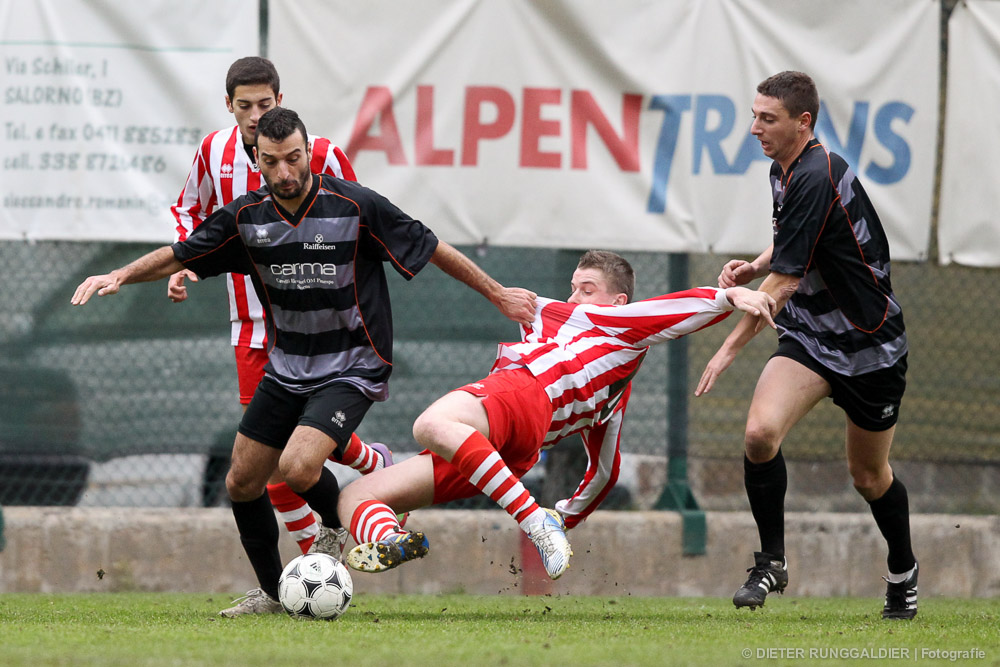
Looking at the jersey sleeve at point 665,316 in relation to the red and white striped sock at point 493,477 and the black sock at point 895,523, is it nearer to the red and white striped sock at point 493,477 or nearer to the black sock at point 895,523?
the red and white striped sock at point 493,477

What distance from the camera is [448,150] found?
6.78 m

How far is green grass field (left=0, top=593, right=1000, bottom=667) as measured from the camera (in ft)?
11.5

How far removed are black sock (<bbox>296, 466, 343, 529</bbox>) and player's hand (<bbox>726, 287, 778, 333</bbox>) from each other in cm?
169

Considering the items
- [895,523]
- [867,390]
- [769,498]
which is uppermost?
[867,390]

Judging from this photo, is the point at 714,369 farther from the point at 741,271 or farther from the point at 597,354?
the point at 741,271

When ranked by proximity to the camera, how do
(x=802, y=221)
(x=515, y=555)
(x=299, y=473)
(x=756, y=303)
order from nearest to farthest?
(x=299, y=473)
(x=756, y=303)
(x=802, y=221)
(x=515, y=555)

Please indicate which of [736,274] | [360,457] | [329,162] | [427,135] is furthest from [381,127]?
[736,274]

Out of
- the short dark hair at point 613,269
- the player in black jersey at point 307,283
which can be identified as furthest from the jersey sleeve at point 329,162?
the short dark hair at point 613,269

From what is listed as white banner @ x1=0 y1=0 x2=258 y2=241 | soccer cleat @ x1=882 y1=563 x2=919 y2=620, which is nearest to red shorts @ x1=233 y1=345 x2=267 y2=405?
white banner @ x1=0 y1=0 x2=258 y2=241

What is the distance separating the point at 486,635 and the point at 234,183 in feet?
7.21

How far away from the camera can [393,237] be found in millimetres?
4539

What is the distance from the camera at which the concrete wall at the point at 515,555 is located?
6465mm

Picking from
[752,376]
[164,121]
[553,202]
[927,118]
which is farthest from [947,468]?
[164,121]

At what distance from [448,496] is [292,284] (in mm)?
1033
